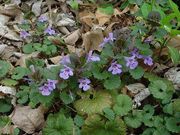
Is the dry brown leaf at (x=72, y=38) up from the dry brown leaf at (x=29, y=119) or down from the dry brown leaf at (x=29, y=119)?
up

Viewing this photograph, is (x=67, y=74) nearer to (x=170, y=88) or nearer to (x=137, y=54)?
(x=137, y=54)

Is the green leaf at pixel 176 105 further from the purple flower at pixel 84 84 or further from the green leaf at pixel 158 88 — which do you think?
the purple flower at pixel 84 84

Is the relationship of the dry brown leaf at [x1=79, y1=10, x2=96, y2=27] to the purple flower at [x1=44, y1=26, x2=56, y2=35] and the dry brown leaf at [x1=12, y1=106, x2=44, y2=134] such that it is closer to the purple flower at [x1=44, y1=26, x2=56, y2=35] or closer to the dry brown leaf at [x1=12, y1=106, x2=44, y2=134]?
the purple flower at [x1=44, y1=26, x2=56, y2=35]

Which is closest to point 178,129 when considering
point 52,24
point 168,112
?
point 168,112

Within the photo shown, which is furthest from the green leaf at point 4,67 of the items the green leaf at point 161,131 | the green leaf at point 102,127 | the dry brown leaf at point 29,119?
the green leaf at point 161,131

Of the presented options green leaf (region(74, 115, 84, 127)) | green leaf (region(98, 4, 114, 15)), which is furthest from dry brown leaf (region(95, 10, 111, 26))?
green leaf (region(74, 115, 84, 127))
